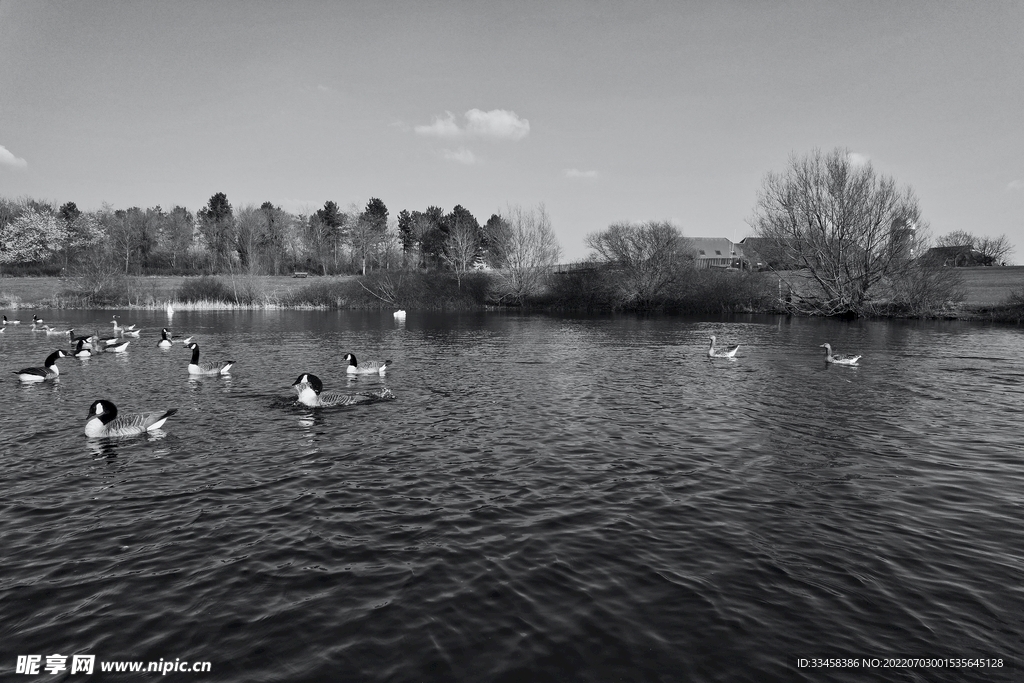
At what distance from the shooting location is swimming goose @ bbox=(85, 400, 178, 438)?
1376 centimetres

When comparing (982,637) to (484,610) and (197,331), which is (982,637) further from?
(197,331)

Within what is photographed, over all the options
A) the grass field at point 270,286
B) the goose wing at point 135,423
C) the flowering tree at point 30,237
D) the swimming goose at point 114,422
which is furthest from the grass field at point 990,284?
the flowering tree at point 30,237

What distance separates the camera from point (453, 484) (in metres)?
11.0

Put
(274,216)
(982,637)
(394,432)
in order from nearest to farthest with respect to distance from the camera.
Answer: (982,637) < (394,432) < (274,216)

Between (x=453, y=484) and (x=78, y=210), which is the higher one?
(x=78, y=210)

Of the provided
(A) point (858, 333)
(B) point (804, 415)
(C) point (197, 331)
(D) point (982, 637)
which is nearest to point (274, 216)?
(C) point (197, 331)

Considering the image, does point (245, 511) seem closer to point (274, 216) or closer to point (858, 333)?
point (858, 333)

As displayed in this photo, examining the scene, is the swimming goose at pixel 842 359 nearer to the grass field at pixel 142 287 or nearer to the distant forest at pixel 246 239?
the distant forest at pixel 246 239

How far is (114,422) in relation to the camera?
13922mm

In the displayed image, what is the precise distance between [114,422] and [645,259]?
71.1 meters

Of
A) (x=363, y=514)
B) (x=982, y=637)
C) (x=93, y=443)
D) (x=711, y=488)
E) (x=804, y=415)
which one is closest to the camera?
(x=982, y=637)

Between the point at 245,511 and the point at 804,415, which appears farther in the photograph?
the point at 804,415

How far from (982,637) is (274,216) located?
12593 centimetres

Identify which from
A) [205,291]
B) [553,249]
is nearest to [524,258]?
[553,249]
